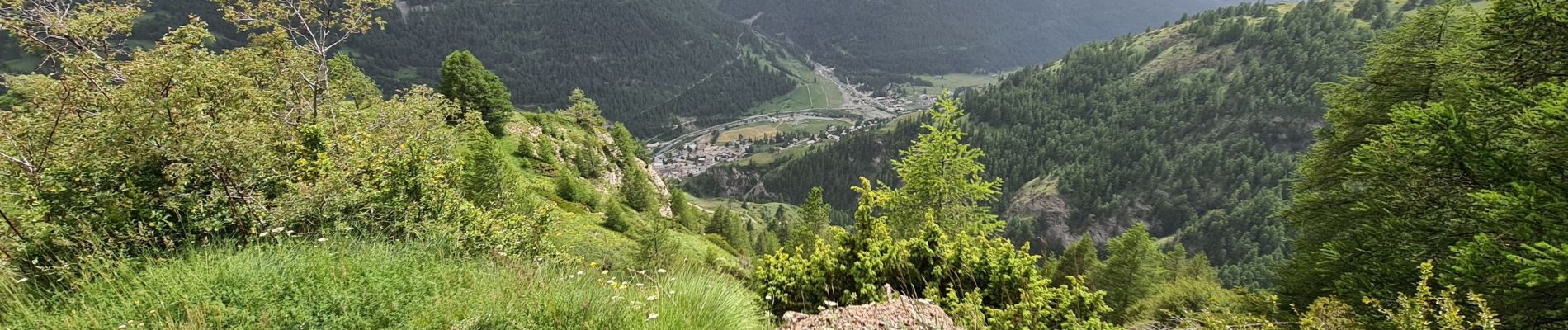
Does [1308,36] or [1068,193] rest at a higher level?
[1308,36]

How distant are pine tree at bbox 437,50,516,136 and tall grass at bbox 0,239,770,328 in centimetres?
4532

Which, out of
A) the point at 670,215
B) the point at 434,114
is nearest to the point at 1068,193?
the point at 670,215

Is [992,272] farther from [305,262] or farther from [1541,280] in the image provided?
[305,262]

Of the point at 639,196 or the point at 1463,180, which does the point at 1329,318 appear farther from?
the point at 639,196

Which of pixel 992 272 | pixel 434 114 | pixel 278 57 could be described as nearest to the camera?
pixel 992 272

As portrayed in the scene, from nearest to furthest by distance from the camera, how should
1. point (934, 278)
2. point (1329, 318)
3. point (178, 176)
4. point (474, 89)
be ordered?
point (1329, 318) < point (178, 176) < point (934, 278) < point (474, 89)

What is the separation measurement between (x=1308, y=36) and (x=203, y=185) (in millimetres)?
259216

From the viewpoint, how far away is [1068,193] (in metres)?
188

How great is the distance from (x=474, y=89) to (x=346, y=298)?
49.6 metres

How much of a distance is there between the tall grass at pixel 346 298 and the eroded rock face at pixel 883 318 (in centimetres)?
115

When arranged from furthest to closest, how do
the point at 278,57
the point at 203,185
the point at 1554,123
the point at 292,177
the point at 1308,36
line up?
the point at 1308,36
the point at 278,57
the point at 292,177
the point at 203,185
the point at 1554,123

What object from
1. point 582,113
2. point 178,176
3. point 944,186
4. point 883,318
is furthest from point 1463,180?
point 582,113

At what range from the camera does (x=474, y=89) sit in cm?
4912

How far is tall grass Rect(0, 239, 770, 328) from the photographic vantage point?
5.40 m
